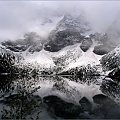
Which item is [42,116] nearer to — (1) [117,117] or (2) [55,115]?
(2) [55,115]

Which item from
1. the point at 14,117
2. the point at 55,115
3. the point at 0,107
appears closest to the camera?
the point at 14,117

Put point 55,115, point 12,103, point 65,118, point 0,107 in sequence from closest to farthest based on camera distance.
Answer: point 12,103, point 65,118, point 55,115, point 0,107

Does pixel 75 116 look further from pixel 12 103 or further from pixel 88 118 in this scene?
pixel 12 103

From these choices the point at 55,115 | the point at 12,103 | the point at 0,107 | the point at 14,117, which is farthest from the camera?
the point at 0,107

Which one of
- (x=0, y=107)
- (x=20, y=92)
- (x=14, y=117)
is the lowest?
(x=14, y=117)

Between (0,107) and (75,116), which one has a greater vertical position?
(0,107)

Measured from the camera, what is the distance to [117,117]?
65188 mm

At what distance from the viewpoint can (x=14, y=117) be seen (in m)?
37.9

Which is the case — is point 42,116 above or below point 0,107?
below

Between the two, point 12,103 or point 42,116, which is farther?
point 42,116

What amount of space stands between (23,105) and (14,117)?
2.21 metres

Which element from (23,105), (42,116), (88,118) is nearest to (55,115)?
(42,116)

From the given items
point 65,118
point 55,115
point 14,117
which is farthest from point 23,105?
point 55,115

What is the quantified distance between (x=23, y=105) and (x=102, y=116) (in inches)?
1352
